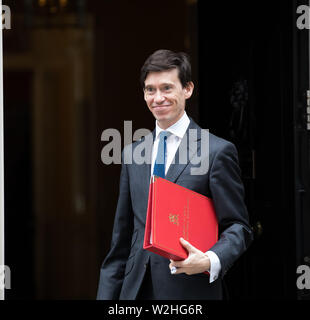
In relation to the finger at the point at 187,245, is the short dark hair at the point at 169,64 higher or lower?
higher

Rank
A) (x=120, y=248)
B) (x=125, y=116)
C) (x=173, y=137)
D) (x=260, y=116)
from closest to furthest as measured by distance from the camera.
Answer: (x=173, y=137), (x=120, y=248), (x=260, y=116), (x=125, y=116)

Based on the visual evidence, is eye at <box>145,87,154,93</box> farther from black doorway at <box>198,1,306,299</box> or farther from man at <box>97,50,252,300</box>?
black doorway at <box>198,1,306,299</box>

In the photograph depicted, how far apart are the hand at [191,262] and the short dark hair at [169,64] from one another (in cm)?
74

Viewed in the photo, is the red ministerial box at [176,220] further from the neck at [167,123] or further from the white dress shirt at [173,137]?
the neck at [167,123]

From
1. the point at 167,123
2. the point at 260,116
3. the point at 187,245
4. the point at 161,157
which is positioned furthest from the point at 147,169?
the point at 260,116

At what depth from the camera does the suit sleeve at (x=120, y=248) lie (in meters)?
2.53

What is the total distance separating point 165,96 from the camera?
241cm

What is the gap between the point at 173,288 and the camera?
235 cm

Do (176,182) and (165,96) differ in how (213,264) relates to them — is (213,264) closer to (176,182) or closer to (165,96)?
(176,182)

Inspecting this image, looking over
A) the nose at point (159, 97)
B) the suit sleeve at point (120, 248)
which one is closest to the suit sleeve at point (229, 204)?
the nose at point (159, 97)

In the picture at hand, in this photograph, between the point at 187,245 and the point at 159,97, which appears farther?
the point at 159,97

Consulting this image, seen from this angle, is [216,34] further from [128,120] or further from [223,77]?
[128,120]

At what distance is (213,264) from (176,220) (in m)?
0.23
